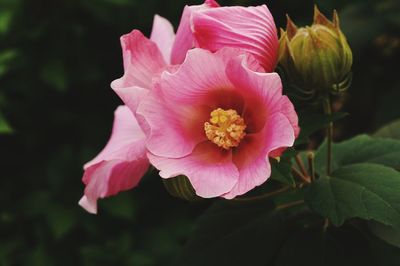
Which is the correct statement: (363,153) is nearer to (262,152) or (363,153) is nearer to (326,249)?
(326,249)

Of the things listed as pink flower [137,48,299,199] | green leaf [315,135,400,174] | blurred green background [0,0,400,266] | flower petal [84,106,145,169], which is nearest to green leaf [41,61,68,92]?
blurred green background [0,0,400,266]

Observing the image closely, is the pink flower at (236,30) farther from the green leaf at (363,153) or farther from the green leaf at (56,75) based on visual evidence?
the green leaf at (56,75)

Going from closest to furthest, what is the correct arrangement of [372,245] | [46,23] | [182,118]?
[182,118] < [372,245] < [46,23]

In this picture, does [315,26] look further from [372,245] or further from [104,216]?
[104,216]

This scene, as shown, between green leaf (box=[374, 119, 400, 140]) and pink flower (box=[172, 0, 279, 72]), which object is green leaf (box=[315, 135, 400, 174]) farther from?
pink flower (box=[172, 0, 279, 72])

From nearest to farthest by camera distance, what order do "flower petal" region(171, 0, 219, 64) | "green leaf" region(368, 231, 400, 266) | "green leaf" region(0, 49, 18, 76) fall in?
"flower petal" region(171, 0, 219, 64) → "green leaf" region(368, 231, 400, 266) → "green leaf" region(0, 49, 18, 76)

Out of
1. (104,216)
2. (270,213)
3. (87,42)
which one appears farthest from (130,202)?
(270,213)
